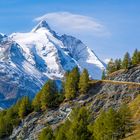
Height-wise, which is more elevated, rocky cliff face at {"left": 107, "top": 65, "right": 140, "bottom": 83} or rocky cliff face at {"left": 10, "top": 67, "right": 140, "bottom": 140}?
rocky cliff face at {"left": 107, "top": 65, "right": 140, "bottom": 83}

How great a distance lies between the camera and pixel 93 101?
18350 cm

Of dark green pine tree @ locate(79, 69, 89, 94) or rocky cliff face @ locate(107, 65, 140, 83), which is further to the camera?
rocky cliff face @ locate(107, 65, 140, 83)

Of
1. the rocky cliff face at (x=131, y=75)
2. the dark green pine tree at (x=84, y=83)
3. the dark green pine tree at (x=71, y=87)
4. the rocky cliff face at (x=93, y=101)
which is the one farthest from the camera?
the dark green pine tree at (x=71, y=87)

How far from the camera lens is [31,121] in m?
199

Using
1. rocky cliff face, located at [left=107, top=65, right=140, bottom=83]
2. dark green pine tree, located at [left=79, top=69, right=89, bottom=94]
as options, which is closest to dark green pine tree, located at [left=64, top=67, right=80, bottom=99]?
dark green pine tree, located at [left=79, top=69, right=89, bottom=94]

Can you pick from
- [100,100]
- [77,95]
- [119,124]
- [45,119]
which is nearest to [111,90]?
[100,100]

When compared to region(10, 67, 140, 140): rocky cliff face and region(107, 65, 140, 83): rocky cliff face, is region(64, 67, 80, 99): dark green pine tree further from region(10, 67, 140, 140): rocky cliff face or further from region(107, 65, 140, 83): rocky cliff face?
region(107, 65, 140, 83): rocky cliff face

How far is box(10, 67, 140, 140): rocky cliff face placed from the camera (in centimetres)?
17775

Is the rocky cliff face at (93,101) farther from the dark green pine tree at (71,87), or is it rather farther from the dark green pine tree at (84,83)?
the dark green pine tree at (71,87)

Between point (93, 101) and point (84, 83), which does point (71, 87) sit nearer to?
point (84, 83)

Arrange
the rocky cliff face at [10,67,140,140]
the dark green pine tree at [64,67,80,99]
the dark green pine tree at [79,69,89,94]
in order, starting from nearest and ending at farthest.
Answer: the rocky cliff face at [10,67,140,140]
the dark green pine tree at [79,69,89,94]
the dark green pine tree at [64,67,80,99]

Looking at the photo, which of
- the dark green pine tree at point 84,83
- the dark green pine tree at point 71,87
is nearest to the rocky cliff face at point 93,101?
the dark green pine tree at point 84,83

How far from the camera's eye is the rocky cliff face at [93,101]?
177750 millimetres

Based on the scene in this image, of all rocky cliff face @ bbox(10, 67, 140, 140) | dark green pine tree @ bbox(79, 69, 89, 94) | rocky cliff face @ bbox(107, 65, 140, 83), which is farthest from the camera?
rocky cliff face @ bbox(107, 65, 140, 83)
